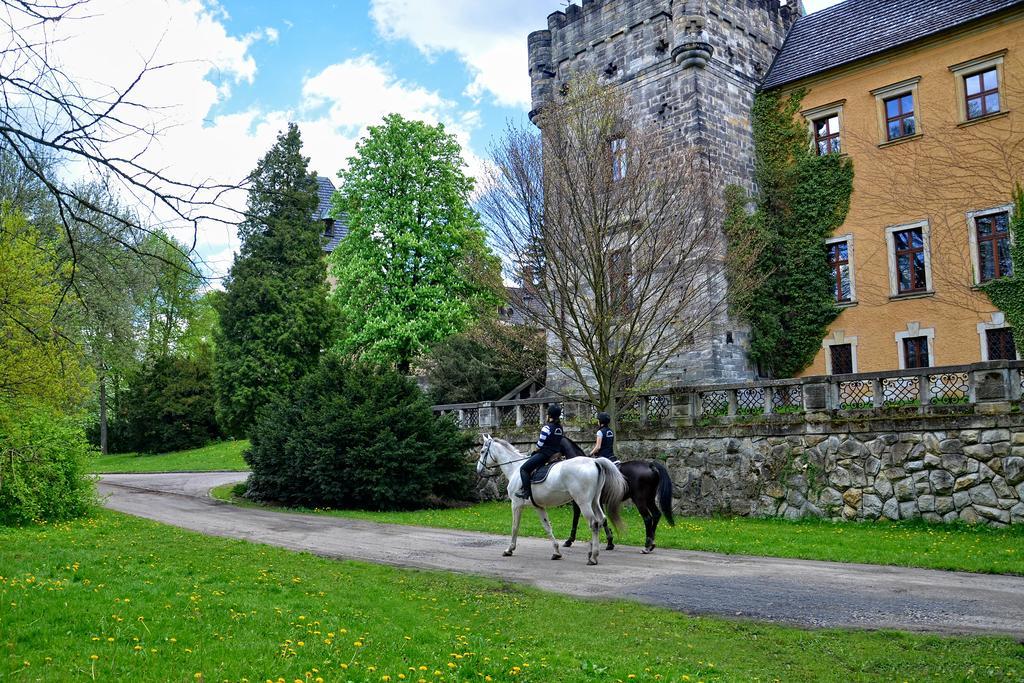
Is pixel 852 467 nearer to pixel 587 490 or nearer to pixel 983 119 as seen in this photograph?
pixel 587 490

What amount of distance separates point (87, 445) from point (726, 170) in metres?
20.8

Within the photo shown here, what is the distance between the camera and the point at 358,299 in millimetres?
41000

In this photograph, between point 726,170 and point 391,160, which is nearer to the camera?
point 726,170

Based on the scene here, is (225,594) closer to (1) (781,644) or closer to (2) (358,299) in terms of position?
(1) (781,644)

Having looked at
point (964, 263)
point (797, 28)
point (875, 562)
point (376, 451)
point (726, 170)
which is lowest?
point (875, 562)

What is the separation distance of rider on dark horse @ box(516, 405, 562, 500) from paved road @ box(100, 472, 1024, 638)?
118 centimetres

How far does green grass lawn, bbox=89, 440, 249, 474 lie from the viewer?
37719 millimetres

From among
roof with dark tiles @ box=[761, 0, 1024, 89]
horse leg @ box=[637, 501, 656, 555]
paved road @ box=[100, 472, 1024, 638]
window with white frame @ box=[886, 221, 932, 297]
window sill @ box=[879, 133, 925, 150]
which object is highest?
roof with dark tiles @ box=[761, 0, 1024, 89]

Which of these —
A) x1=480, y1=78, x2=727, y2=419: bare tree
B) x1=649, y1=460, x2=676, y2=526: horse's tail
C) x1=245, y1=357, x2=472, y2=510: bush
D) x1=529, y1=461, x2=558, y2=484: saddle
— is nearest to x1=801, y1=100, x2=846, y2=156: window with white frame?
x1=480, y1=78, x2=727, y2=419: bare tree

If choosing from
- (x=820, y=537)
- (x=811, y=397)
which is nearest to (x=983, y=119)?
(x=811, y=397)

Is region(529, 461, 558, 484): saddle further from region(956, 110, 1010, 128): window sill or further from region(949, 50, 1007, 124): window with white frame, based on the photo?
region(949, 50, 1007, 124): window with white frame

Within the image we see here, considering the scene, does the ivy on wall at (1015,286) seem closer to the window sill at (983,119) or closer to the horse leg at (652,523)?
the window sill at (983,119)

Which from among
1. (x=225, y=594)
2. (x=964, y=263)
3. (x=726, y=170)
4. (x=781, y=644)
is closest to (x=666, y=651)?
(x=781, y=644)

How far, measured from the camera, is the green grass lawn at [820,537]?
44.6 ft
